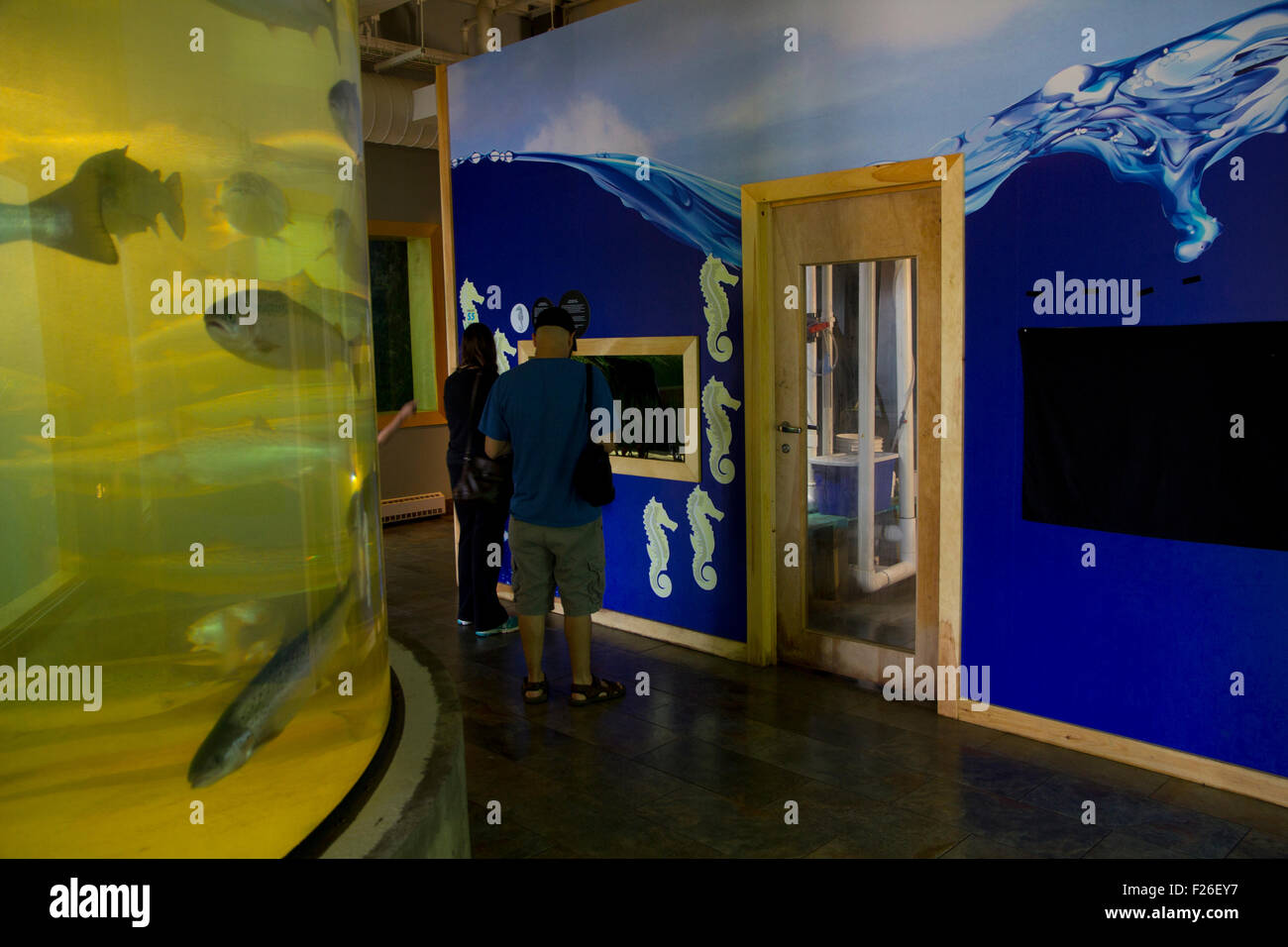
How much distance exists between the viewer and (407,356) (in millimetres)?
9484

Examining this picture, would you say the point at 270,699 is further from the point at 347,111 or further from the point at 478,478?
the point at 478,478

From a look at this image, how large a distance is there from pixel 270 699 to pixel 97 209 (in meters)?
0.77

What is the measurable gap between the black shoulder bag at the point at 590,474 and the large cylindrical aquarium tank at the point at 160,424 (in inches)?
98.1

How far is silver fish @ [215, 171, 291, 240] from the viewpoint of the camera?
1.58 metres

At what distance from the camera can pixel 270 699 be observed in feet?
5.47

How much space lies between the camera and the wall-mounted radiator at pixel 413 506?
903 centimetres

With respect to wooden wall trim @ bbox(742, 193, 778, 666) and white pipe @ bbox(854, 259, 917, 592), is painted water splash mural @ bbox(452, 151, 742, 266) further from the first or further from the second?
white pipe @ bbox(854, 259, 917, 592)

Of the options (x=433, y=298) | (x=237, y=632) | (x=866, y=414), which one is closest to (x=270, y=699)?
(x=237, y=632)

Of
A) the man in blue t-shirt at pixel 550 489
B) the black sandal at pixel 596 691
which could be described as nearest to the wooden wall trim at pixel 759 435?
the black sandal at pixel 596 691

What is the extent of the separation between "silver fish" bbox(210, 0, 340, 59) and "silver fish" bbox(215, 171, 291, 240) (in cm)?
24

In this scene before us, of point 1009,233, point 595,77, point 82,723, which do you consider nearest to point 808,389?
point 1009,233

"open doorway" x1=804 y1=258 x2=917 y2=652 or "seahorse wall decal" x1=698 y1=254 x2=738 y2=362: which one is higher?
"seahorse wall decal" x1=698 y1=254 x2=738 y2=362

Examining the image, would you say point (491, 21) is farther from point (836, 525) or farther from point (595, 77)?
point (836, 525)

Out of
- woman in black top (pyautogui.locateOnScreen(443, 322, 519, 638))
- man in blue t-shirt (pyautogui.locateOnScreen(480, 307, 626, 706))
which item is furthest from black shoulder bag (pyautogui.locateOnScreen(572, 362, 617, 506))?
woman in black top (pyautogui.locateOnScreen(443, 322, 519, 638))
